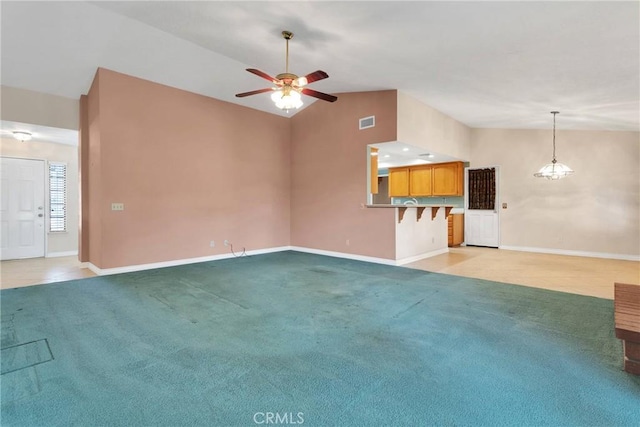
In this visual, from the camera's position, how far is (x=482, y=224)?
7961mm

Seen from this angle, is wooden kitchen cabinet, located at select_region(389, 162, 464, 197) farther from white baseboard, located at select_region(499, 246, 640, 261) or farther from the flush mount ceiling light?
the flush mount ceiling light

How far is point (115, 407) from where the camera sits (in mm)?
1644

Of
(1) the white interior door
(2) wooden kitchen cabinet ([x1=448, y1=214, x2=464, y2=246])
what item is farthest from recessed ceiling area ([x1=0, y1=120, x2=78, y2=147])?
(1) the white interior door

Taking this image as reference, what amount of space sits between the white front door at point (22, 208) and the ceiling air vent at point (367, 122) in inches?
279

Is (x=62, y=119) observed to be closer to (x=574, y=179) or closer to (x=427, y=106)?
(x=427, y=106)

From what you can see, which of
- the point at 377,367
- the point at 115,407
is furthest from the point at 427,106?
the point at 115,407

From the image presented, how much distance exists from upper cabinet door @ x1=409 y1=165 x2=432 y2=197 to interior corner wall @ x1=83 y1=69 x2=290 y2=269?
408 centimetres

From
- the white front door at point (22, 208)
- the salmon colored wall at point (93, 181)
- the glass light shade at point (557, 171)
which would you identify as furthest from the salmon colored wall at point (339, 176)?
the white front door at point (22, 208)

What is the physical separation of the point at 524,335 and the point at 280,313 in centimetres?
222

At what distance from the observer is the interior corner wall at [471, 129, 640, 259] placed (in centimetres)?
614

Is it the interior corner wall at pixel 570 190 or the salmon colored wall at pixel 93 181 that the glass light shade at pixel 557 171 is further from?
the salmon colored wall at pixel 93 181
